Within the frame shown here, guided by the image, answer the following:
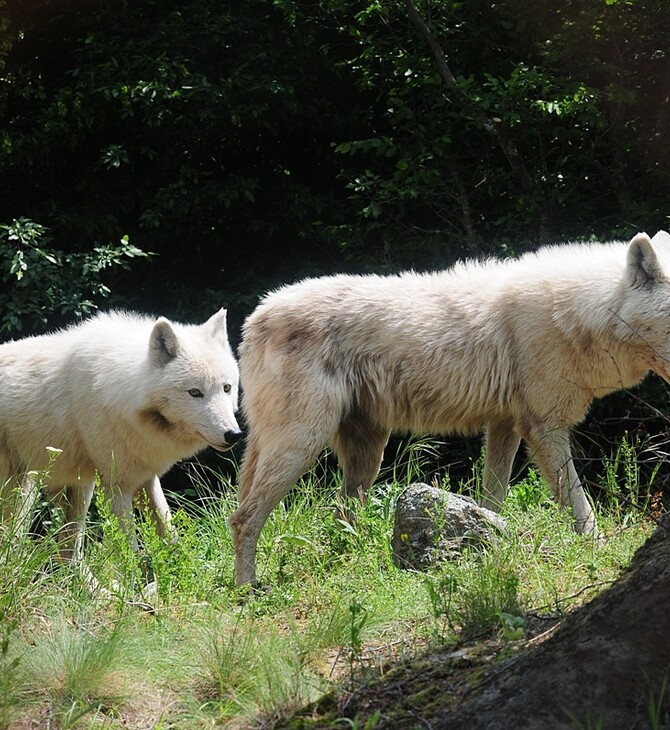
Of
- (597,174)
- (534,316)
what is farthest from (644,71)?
(534,316)

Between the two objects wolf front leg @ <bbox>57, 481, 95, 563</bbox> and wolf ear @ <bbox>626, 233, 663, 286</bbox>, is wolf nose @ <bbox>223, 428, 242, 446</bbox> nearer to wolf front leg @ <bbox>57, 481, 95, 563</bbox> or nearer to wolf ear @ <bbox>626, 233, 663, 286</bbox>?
wolf front leg @ <bbox>57, 481, 95, 563</bbox>

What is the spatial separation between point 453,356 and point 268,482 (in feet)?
4.73

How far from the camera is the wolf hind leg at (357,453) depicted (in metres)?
6.79

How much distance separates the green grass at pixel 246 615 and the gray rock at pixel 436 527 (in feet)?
0.43

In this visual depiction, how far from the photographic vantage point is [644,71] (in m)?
9.81

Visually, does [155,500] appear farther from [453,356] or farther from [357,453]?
[453,356]

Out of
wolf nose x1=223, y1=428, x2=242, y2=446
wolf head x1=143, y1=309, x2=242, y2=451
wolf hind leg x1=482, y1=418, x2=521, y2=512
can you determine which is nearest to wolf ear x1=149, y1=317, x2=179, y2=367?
wolf head x1=143, y1=309, x2=242, y2=451

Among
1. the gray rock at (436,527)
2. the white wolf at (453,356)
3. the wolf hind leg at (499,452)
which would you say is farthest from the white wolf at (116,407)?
the wolf hind leg at (499,452)

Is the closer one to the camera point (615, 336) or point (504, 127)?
point (615, 336)

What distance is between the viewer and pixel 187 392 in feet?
21.8

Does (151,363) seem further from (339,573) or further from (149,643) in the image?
(149,643)

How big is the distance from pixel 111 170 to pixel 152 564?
270 inches

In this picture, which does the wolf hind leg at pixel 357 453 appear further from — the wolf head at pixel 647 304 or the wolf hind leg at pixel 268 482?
the wolf head at pixel 647 304

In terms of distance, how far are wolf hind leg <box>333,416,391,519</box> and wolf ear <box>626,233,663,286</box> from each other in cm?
191
